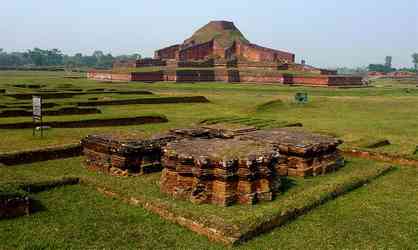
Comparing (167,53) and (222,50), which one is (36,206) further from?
(167,53)

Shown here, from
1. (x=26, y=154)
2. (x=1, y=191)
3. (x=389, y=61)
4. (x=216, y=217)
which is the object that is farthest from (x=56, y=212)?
(x=389, y=61)

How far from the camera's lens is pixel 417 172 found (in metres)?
8.55

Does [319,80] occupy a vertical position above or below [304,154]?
above

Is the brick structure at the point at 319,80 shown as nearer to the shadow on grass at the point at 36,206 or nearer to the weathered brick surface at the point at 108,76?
the weathered brick surface at the point at 108,76

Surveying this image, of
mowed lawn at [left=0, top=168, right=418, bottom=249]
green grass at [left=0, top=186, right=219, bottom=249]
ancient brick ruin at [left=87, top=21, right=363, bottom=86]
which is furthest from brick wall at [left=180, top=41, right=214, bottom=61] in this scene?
green grass at [left=0, top=186, right=219, bottom=249]

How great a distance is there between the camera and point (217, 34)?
64.8 metres

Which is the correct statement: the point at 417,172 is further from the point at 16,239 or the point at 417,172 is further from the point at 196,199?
the point at 16,239

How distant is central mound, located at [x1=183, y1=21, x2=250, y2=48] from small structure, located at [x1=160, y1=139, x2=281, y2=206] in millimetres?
56162

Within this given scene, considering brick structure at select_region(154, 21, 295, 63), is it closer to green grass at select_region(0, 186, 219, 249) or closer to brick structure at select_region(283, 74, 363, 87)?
brick structure at select_region(283, 74, 363, 87)

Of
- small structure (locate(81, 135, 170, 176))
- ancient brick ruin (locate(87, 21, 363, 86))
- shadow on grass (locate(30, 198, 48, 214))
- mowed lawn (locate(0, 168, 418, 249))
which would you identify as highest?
ancient brick ruin (locate(87, 21, 363, 86))

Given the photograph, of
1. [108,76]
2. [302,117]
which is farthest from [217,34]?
[302,117]

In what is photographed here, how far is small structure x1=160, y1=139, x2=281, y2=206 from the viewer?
597 cm

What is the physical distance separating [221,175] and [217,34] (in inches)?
2387

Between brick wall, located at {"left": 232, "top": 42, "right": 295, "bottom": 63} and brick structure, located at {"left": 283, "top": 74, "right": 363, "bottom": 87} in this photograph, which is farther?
brick wall, located at {"left": 232, "top": 42, "right": 295, "bottom": 63}
